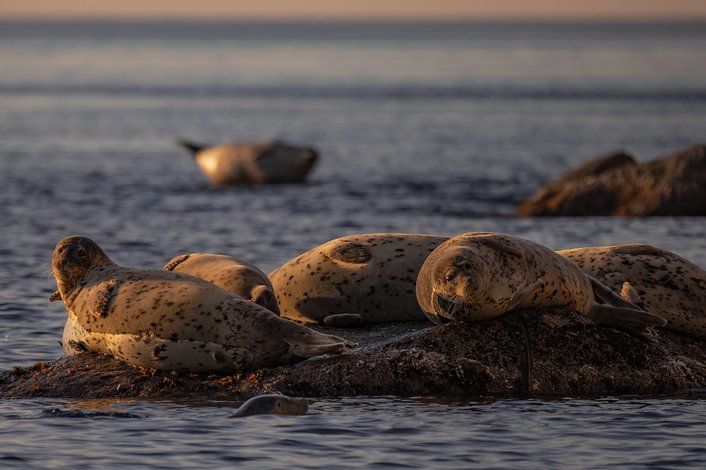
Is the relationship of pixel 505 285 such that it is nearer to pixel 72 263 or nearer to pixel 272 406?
pixel 272 406

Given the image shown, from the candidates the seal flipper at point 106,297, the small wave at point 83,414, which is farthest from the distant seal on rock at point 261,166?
the small wave at point 83,414

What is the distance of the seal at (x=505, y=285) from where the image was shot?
9336 millimetres

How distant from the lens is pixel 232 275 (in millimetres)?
10805

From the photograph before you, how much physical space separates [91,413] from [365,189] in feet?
59.5

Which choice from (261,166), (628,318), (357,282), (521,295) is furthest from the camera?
(261,166)

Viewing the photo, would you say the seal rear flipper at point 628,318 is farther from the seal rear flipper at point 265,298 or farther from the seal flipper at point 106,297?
the seal flipper at point 106,297

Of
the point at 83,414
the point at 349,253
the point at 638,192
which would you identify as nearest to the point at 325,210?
the point at 638,192

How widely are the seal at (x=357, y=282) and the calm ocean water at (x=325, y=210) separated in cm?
159

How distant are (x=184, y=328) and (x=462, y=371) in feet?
6.07

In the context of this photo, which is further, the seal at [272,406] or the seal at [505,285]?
the seal at [505,285]

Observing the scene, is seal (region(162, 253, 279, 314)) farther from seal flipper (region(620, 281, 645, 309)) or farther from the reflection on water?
seal flipper (region(620, 281, 645, 309))

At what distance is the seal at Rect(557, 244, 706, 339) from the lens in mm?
10438

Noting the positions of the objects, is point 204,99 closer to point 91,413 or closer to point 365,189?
point 365,189

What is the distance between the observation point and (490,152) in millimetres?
36094
